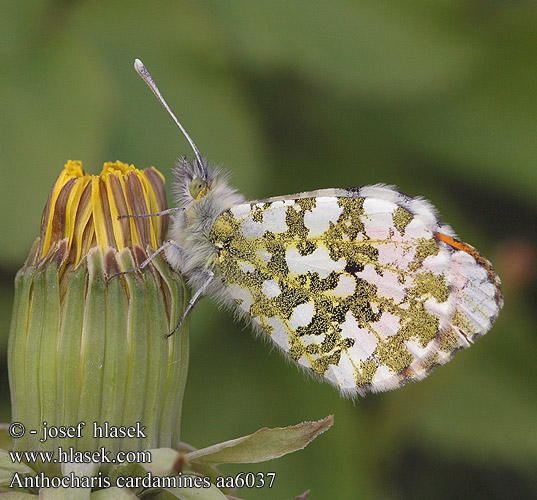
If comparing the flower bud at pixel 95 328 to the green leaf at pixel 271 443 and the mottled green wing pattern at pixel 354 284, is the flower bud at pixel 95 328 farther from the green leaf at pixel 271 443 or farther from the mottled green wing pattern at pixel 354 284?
the mottled green wing pattern at pixel 354 284

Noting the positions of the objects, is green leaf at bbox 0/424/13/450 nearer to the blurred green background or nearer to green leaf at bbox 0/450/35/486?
green leaf at bbox 0/450/35/486

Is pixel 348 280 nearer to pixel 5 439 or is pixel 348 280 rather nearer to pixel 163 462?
pixel 163 462

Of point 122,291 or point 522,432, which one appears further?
point 522,432

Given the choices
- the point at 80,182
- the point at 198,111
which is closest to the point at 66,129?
the point at 198,111

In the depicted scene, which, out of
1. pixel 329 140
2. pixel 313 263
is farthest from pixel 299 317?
pixel 329 140

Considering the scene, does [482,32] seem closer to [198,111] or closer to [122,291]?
[198,111]

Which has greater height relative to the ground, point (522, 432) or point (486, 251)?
point (486, 251)

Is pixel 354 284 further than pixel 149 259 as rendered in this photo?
Yes

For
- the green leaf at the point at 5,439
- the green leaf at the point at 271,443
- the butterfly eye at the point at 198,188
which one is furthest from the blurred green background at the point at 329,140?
the green leaf at the point at 271,443
